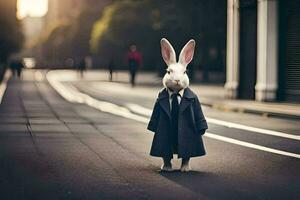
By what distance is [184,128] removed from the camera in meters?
9.86

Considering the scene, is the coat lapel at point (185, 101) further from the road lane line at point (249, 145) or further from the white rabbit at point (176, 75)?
the road lane line at point (249, 145)

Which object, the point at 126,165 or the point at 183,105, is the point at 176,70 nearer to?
the point at 183,105

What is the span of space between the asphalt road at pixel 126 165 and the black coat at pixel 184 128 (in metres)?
0.31

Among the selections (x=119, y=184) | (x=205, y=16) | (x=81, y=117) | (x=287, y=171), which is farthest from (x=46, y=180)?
(x=205, y=16)

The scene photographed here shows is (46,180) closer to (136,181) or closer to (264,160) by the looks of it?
(136,181)

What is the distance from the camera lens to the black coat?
984cm

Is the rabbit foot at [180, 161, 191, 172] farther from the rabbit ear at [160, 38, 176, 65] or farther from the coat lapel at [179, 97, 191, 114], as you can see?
the rabbit ear at [160, 38, 176, 65]

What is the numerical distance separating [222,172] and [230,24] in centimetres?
1926

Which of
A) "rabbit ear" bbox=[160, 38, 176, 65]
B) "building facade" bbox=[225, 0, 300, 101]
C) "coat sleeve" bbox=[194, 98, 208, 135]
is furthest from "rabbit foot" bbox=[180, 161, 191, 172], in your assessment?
"building facade" bbox=[225, 0, 300, 101]

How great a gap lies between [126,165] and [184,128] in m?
1.23

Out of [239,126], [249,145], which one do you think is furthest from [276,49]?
[249,145]

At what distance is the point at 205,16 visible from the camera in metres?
44.9

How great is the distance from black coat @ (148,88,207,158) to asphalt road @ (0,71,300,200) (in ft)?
Answer: 1.03

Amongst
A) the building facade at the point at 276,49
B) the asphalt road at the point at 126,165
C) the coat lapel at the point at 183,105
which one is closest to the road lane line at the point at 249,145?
the asphalt road at the point at 126,165
